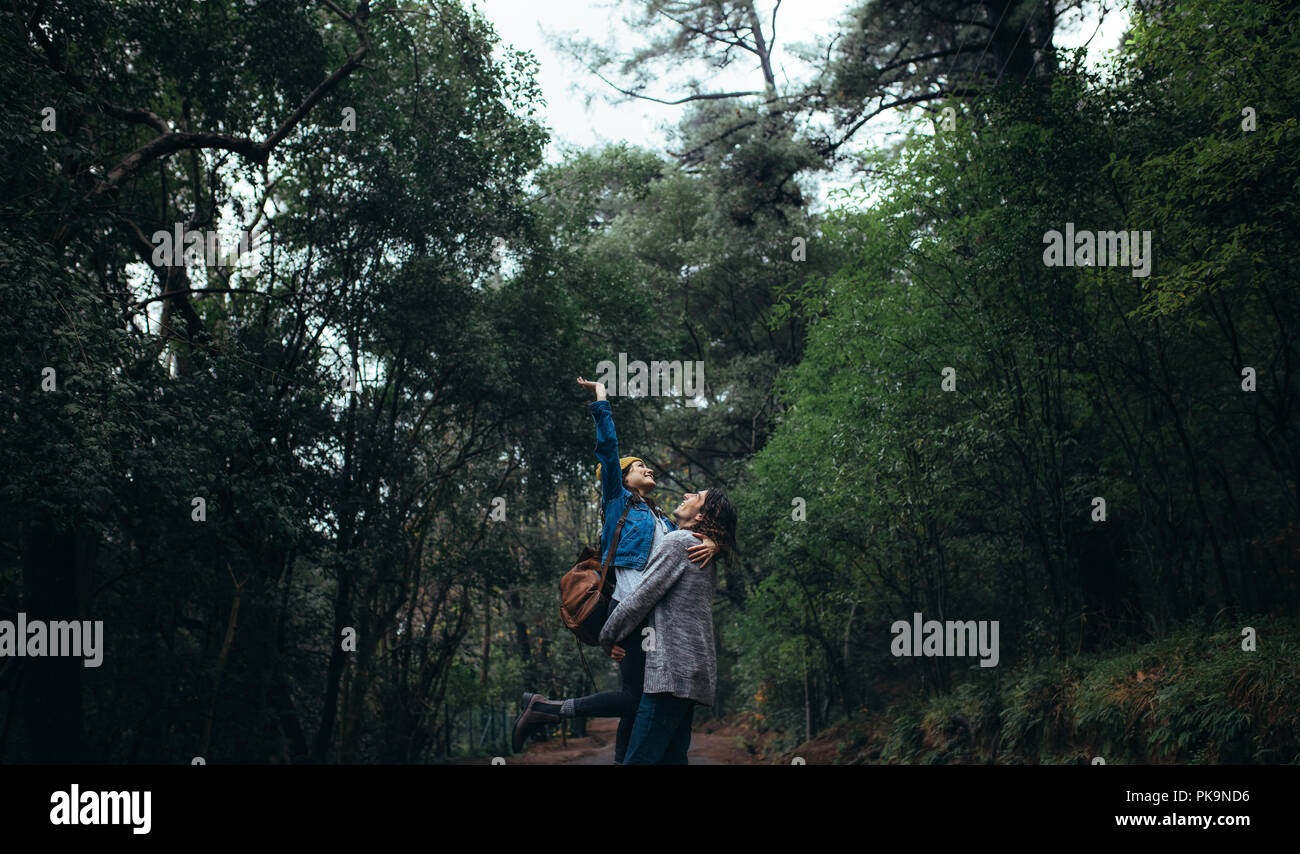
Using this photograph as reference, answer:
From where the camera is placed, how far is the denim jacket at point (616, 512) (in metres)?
3.78

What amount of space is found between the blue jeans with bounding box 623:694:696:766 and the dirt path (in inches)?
498

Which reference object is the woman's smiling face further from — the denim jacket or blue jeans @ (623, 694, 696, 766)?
blue jeans @ (623, 694, 696, 766)

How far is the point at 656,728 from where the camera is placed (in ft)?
11.1

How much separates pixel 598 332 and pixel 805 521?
5.47 m

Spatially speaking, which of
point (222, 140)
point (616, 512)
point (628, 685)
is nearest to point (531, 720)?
point (628, 685)

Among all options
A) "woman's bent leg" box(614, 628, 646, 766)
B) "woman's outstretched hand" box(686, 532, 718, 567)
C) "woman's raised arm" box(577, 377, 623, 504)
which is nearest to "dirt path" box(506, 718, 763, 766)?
"woman's bent leg" box(614, 628, 646, 766)

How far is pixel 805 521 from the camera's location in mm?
13633

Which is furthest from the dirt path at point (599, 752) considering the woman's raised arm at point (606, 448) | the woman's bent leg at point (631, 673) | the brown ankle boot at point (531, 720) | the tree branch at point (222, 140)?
the woman's raised arm at point (606, 448)

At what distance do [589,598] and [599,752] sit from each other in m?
16.1

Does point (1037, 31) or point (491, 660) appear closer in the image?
point (1037, 31)

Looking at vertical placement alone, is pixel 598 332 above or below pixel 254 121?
below
